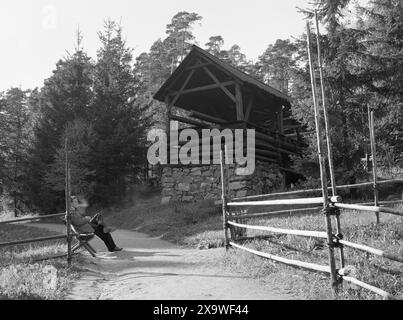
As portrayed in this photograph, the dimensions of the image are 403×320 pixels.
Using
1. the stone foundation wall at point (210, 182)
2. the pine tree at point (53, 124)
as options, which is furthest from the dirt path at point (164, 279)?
the pine tree at point (53, 124)

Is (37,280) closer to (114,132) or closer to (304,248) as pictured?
(304,248)

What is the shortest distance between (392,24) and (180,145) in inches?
372

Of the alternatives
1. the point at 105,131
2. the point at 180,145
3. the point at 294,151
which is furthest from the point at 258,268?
the point at 105,131

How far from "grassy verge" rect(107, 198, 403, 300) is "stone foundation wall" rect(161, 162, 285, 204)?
2.19 meters

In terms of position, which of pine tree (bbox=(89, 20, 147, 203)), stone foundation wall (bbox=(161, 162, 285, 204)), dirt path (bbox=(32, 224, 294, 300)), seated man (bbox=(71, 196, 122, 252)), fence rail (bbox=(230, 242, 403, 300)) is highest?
pine tree (bbox=(89, 20, 147, 203))

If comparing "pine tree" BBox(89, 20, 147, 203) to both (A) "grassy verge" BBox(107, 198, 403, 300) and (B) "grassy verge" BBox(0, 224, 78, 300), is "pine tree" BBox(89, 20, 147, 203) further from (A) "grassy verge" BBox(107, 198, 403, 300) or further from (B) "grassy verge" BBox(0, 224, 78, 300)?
(B) "grassy verge" BBox(0, 224, 78, 300)

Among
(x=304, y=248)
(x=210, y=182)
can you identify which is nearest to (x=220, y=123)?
(x=210, y=182)

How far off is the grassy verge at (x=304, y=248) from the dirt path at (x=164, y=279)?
0.31m

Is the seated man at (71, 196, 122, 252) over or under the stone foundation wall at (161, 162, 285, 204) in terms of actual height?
under

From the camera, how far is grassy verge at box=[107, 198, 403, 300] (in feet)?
15.8

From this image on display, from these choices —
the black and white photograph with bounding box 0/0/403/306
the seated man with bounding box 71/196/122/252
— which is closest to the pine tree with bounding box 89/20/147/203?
the black and white photograph with bounding box 0/0/403/306

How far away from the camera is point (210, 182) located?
17.2 m

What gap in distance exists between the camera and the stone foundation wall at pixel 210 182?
1614cm

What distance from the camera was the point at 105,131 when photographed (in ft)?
73.5
